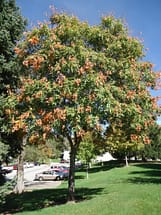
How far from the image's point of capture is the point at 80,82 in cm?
1309

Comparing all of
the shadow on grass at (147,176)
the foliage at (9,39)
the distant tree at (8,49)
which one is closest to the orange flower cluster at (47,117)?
the distant tree at (8,49)

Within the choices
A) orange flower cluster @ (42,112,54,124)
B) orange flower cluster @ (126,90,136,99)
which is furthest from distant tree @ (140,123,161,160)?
orange flower cluster @ (42,112,54,124)

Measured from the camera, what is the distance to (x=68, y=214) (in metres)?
12.6

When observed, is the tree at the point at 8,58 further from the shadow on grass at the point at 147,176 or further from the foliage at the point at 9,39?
the shadow on grass at the point at 147,176

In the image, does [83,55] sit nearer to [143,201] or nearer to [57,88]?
[57,88]

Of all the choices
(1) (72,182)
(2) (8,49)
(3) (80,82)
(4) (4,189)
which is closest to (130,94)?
(3) (80,82)

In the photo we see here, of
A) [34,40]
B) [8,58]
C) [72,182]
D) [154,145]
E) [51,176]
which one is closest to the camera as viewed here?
[8,58]

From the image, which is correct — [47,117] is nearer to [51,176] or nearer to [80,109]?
[80,109]

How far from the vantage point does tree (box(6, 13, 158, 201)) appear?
13211mm

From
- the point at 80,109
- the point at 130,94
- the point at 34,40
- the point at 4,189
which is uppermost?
the point at 34,40

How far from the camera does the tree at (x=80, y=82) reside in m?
13.2

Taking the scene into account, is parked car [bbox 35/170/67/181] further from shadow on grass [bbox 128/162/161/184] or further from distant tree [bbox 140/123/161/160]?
distant tree [bbox 140/123/161/160]

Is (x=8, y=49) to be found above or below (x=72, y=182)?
above

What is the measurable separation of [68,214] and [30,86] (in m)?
5.65
